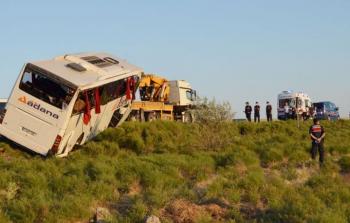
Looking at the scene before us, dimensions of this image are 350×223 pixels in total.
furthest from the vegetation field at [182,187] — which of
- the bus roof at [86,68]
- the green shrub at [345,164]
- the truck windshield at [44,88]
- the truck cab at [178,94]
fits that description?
the truck cab at [178,94]

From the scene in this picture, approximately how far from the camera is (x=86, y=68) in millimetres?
17938

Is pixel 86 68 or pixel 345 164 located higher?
pixel 86 68

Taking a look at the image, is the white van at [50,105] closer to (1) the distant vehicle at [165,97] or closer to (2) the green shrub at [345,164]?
(2) the green shrub at [345,164]

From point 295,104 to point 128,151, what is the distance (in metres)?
24.3

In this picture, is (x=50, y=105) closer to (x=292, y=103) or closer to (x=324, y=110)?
(x=292, y=103)

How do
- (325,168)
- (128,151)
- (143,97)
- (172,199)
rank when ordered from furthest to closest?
(143,97), (128,151), (325,168), (172,199)

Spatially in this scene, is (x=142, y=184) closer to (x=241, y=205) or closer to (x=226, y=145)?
(x=241, y=205)

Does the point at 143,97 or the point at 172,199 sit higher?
the point at 143,97

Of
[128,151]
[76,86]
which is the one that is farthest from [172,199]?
[128,151]

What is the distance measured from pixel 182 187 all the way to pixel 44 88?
651 centimetres

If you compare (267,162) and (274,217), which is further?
(267,162)

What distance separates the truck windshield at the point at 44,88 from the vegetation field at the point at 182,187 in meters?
1.77

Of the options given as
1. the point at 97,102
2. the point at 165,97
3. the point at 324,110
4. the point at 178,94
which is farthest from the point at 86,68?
the point at 324,110

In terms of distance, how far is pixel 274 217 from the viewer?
1005 cm
